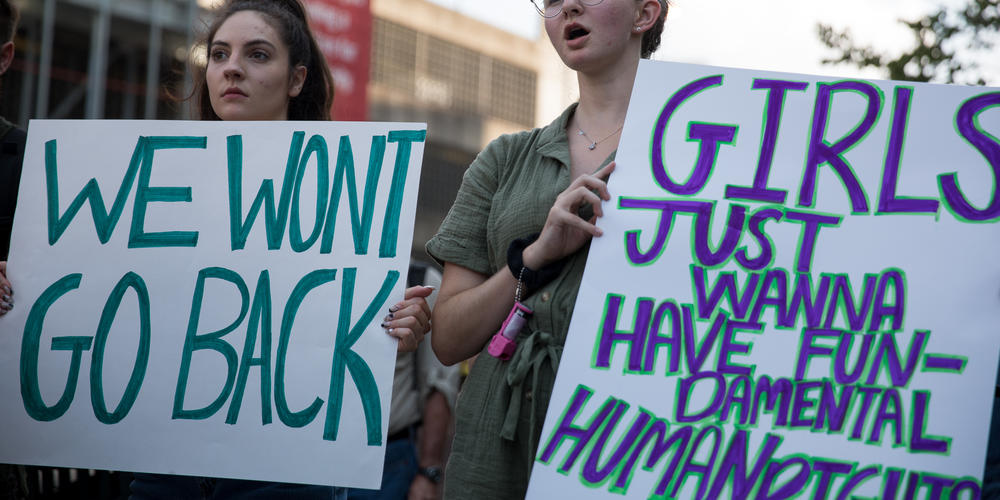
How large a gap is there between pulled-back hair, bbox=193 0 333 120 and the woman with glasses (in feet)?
2.47

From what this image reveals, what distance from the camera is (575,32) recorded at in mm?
2064

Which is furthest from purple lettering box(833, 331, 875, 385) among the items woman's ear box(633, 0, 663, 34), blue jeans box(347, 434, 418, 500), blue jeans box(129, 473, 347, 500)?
blue jeans box(347, 434, 418, 500)

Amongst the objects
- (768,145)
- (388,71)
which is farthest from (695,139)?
(388,71)

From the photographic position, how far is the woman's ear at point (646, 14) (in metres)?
2.10

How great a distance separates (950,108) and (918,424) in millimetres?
580

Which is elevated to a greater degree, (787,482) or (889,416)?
(889,416)

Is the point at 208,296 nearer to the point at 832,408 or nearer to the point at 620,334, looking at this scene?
the point at 620,334

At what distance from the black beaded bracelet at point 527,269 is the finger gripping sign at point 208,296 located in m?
0.28

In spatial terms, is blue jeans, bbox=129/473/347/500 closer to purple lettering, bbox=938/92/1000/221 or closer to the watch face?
the watch face

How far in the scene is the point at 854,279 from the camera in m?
1.79

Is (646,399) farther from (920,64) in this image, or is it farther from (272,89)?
(920,64)

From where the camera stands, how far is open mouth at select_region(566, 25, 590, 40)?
2.05m

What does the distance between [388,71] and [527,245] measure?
22.5 meters

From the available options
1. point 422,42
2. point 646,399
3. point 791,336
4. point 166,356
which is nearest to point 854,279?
point 791,336
